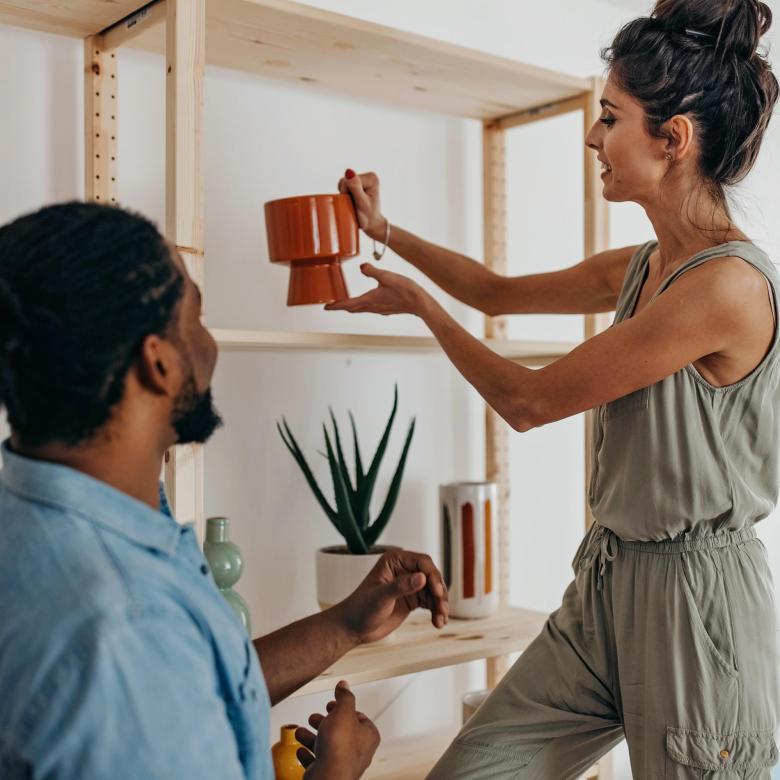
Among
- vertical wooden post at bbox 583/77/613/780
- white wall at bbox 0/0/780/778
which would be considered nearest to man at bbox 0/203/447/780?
white wall at bbox 0/0/780/778

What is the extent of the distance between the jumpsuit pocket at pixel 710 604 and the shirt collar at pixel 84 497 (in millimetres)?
755

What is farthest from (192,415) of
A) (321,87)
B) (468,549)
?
(321,87)

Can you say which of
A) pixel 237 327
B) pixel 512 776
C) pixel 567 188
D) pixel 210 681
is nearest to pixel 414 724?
pixel 512 776

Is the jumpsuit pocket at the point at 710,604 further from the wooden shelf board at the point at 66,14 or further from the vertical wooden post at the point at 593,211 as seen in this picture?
the wooden shelf board at the point at 66,14

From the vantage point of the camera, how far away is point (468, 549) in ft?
6.05

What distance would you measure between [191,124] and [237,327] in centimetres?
54

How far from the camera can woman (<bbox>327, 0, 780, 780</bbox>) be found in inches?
51.2

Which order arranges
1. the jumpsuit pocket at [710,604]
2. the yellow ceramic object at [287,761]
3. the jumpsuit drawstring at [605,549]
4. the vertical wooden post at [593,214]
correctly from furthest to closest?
the vertical wooden post at [593,214]
the yellow ceramic object at [287,761]
the jumpsuit drawstring at [605,549]
the jumpsuit pocket at [710,604]

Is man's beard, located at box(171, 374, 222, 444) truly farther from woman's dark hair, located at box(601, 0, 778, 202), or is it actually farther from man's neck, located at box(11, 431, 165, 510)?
woman's dark hair, located at box(601, 0, 778, 202)

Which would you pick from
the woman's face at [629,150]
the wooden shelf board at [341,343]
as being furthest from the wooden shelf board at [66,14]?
Answer: the woman's face at [629,150]

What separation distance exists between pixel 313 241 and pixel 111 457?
2.32 ft

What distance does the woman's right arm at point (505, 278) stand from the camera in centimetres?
163

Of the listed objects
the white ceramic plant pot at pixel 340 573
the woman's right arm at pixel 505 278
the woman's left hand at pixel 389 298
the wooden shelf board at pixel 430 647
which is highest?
the woman's right arm at pixel 505 278

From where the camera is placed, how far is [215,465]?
71.6 inches
